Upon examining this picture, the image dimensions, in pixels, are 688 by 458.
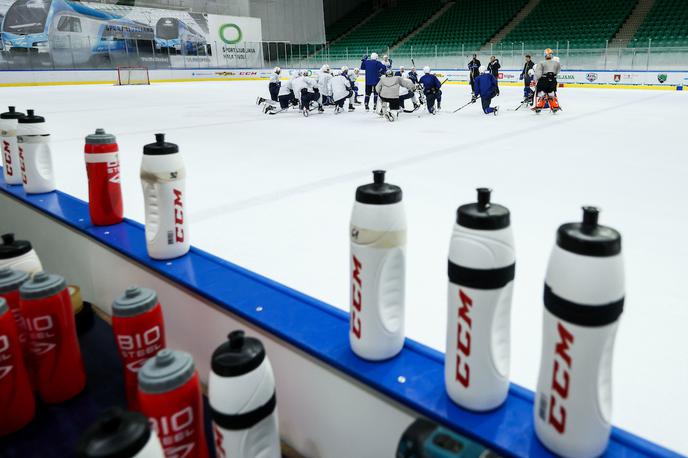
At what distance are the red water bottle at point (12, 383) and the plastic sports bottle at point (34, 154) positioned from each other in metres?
1.41

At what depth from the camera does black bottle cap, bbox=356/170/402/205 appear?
0.98 metres

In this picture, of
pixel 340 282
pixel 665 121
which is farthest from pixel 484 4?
pixel 340 282

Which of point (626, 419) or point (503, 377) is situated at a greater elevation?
point (503, 377)

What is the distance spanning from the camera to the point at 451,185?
3.16 metres

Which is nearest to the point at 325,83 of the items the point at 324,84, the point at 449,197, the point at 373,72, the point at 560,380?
the point at 324,84

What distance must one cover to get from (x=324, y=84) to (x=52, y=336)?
7.69 m

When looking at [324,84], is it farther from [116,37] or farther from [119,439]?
[116,37]

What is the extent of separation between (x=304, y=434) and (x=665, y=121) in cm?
671

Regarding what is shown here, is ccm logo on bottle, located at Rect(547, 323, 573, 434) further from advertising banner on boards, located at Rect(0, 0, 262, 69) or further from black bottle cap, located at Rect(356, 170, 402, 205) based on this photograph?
advertising banner on boards, located at Rect(0, 0, 262, 69)

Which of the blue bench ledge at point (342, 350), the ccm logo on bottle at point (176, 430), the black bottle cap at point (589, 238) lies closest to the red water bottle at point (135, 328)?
the blue bench ledge at point (342, 350)

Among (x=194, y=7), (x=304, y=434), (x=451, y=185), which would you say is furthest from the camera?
(x=194, y=7)

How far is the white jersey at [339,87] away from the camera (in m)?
8.21

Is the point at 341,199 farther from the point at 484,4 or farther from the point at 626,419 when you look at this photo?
the point at 484,4

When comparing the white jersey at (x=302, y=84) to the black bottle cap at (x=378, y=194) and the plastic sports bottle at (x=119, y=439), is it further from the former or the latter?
the plastic sports bottle at (x=119, y=439)
